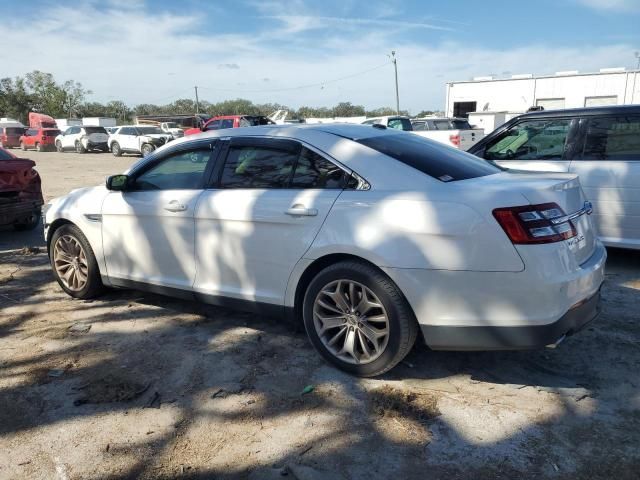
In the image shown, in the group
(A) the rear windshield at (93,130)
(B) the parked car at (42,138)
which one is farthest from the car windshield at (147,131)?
(B) the parked car at (42,138)

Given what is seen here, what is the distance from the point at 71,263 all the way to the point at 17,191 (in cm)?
322

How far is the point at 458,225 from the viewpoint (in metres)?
2.85

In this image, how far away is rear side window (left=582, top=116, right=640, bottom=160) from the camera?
525cm

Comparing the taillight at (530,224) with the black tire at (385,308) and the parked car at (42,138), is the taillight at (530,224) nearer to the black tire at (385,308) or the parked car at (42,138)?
the black tire at (385,308)

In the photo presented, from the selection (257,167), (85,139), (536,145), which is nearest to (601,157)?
(536,145)

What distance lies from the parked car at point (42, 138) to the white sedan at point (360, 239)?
106 ft

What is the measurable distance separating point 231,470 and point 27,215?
6.28m

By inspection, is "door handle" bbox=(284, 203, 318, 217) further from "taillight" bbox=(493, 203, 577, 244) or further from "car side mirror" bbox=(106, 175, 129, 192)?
"car side mirror" bbox=(106, 175, 129, 192)

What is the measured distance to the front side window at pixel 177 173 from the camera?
4020mm

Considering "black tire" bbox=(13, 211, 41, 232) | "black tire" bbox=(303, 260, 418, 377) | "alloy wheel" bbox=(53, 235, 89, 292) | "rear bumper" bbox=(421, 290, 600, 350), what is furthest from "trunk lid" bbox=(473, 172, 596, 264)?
"black tire" bbox=(13, 211, 41, 232)

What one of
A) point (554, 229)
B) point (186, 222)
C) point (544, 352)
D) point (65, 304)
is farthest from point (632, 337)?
point (65, 304)

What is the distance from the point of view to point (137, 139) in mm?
25641

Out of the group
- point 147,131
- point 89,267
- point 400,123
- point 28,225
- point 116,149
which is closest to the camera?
point 89,267

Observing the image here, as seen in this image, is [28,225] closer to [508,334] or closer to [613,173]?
[508,334]
